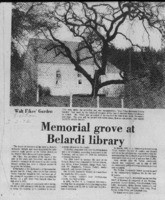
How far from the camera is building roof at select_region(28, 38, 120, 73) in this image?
186cm

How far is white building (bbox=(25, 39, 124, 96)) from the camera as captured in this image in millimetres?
1860

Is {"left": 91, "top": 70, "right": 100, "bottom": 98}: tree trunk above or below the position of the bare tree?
below

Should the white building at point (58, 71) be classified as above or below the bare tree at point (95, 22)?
below

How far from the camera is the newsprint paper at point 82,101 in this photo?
186 centimetres

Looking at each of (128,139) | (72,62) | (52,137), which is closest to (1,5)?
(72,62)

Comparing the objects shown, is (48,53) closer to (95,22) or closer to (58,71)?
(58,71)

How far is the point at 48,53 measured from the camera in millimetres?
1861

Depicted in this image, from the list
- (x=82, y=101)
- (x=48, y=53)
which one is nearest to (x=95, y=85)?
(x=82, y=101)

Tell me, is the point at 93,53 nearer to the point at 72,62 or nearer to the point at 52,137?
the point at 72,62

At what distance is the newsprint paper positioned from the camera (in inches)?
73.2

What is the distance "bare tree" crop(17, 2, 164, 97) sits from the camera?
1864 millimetres

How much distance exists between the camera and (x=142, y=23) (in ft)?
6.14

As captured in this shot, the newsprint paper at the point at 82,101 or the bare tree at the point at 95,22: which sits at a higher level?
the bare tree at the point at 95,22

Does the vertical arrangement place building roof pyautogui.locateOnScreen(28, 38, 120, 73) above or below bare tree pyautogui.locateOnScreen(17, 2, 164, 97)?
below
